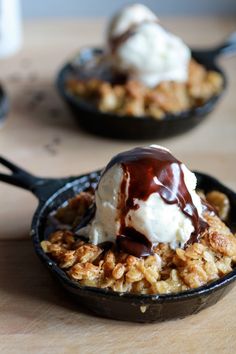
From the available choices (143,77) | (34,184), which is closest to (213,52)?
(143,77)

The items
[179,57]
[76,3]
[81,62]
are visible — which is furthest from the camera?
[76,3]

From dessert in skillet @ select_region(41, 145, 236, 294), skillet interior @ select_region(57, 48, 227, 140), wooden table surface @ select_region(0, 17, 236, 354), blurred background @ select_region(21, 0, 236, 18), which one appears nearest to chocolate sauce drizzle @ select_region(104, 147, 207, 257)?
dessert in skillet @ select_region(41, 145, 236, 294)

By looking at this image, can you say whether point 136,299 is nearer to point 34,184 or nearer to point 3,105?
point 34,184

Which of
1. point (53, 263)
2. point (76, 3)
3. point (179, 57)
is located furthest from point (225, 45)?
point (53, 263)

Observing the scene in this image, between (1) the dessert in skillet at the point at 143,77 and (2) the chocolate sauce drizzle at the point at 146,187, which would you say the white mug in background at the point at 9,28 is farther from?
(2) the chocolate sauce drizzle at the point at 146,187

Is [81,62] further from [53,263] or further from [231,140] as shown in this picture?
[53,263]

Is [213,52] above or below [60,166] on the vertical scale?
above
